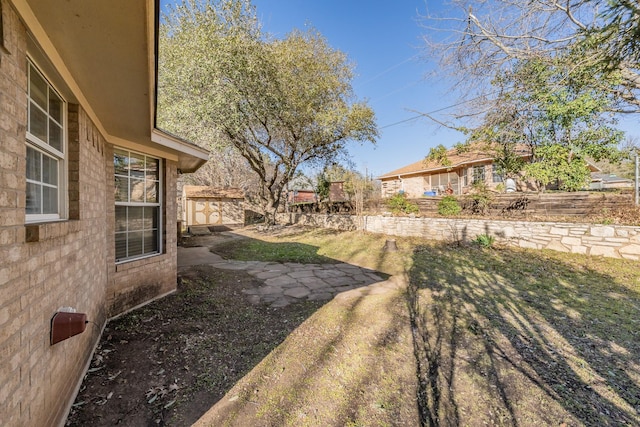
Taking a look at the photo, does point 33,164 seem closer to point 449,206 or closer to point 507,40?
point 507,40

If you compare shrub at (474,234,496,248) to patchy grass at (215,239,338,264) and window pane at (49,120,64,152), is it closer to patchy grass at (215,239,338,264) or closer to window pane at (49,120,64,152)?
patchy grass at (215,239,338,264)

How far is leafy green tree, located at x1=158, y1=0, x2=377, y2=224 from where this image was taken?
8180mm

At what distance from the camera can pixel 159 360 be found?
262 centimetres

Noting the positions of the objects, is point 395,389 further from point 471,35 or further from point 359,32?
point 359,32

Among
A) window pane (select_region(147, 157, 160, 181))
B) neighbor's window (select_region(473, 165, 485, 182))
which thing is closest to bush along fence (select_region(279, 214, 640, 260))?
neighbor's window (select_region(473, 165, 485, 182))

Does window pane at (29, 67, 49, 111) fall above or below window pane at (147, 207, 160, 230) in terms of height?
above

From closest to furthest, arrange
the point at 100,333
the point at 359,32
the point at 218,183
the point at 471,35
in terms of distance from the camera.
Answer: the point at 100,333
the point at 471,35
the point at 359,32
the point at 218,183

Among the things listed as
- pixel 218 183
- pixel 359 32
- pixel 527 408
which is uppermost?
pixel 359 32

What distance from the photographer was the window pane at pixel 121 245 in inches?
144

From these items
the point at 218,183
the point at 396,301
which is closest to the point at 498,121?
the point at 396,301

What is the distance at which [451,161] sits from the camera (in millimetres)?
16500

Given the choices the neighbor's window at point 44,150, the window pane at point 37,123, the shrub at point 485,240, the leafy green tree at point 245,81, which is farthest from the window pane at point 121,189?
the shrub at point 485,240

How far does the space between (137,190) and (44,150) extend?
2155 mm

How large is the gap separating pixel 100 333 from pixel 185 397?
5.36ft
